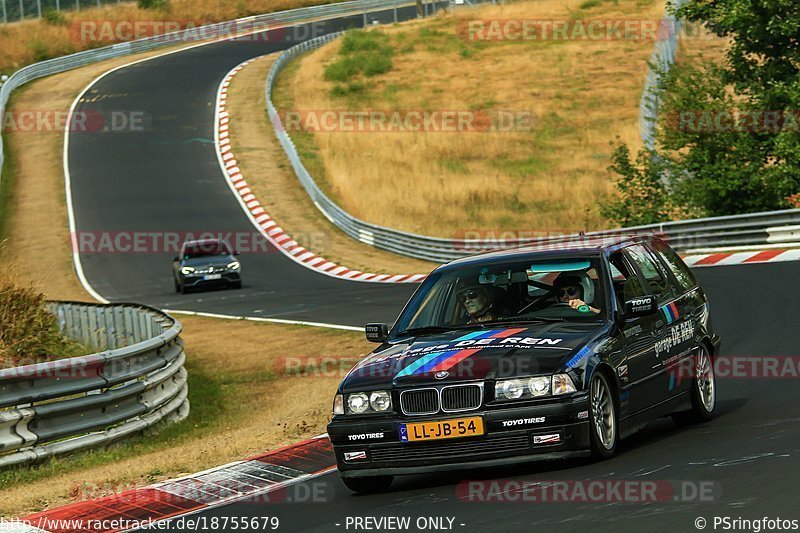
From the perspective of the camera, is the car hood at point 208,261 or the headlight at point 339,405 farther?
the car hood at point 208,261

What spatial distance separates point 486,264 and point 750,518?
358 cm

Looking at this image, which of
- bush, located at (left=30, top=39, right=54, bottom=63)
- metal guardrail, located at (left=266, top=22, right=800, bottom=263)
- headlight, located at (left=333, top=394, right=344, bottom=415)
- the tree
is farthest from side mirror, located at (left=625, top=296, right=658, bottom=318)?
bush, located at (left=30, top=39, right=54, bottom=63)

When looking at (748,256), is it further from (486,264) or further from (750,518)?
(750,518)

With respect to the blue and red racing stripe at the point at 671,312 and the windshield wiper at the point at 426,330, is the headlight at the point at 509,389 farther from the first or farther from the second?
the blue and red racing stripe at the point at 671,312

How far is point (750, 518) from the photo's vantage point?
6.27 meters

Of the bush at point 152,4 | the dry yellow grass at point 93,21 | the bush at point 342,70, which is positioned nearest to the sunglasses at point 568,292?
the bush at point 342,70

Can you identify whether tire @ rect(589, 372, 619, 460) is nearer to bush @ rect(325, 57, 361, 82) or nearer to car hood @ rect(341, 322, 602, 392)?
car hood @ rect(341, 322, 602, 392)

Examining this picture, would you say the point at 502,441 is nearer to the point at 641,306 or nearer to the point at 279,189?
the point at 641,306

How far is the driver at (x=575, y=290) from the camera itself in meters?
9.03

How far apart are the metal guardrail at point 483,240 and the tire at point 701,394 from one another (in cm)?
436

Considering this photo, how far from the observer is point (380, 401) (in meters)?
8.12

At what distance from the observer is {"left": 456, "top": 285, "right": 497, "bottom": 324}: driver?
359 inches

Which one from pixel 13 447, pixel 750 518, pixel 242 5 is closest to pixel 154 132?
pixel 242 5

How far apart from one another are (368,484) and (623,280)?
2603 mm
